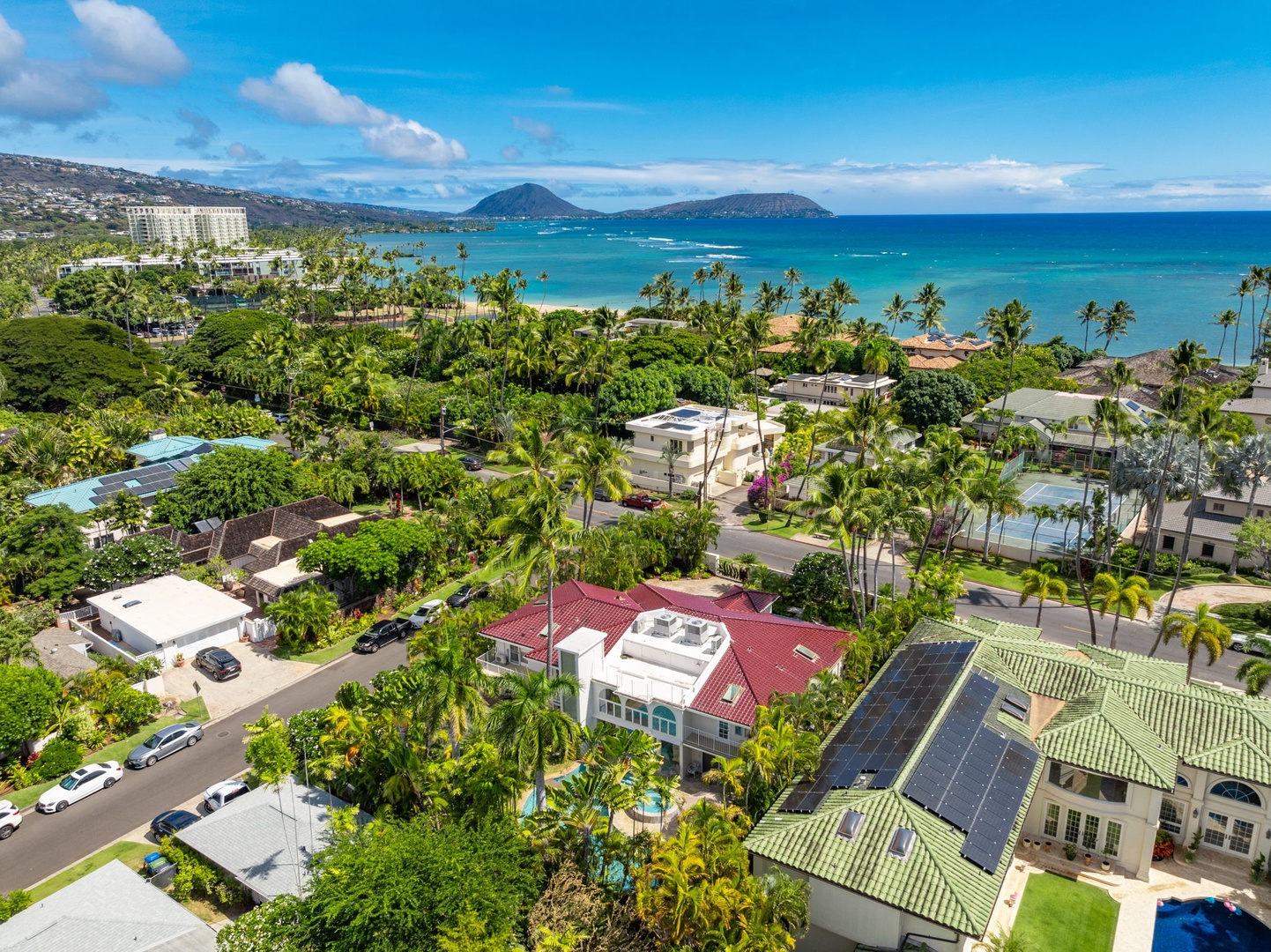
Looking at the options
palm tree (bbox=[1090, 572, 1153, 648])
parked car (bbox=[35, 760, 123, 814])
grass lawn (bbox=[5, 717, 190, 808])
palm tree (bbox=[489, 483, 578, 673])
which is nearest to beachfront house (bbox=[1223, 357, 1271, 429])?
palm tree (bbox=[1090, 572, 1153, 648])

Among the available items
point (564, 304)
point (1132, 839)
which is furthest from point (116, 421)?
point (564, 304)

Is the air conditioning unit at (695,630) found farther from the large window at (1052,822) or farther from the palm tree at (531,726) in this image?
→ the large window at (1052,822)

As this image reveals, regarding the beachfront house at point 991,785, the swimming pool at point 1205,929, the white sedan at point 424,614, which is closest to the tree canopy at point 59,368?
the white sedan at point 424,614

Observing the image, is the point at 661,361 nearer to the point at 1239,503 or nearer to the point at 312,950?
the point at 1239,503

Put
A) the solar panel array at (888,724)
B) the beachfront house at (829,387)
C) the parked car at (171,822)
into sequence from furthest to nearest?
the beachfront house at (829,387), the parked car at (171,822), the solar panel array at (888,724)

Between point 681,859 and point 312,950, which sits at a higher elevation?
point 681,859

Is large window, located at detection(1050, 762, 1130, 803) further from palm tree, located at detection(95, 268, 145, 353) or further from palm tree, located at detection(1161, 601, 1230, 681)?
palm tree, located at detection(95, 268, 145, 353)
